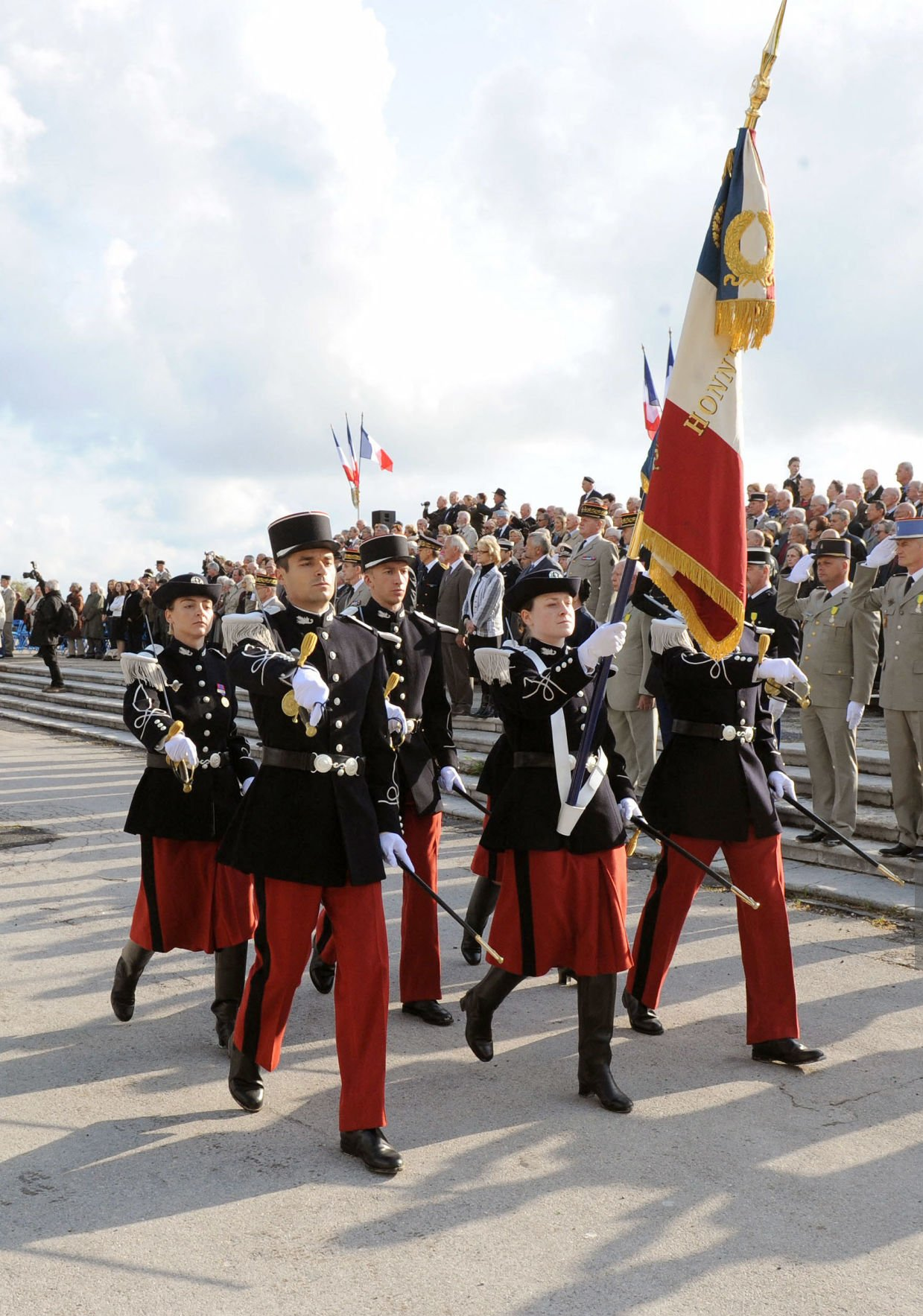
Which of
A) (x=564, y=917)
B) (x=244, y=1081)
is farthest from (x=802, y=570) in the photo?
(x=244, y=1081)

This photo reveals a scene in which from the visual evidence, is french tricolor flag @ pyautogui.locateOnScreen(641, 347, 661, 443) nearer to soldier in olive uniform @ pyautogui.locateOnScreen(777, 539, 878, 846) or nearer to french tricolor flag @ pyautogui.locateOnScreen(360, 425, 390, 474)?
soldier in olive uniform @ pyautogui.locateOnScreen(777, 539, 878, 846)

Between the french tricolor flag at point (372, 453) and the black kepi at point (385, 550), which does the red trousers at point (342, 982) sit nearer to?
the black kepi at point (385, 550)

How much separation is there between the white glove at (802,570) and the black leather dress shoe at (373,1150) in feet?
22.2

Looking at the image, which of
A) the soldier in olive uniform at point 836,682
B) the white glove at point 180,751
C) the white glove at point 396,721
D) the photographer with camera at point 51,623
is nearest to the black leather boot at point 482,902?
the white glove at point 396,721

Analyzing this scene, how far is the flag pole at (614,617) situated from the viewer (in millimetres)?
4398

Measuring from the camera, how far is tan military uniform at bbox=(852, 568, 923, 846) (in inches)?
310

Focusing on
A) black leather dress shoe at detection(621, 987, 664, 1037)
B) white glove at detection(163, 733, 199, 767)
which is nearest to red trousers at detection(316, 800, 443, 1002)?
black leather dress shoe at detection(621, 987, 664, 1037)

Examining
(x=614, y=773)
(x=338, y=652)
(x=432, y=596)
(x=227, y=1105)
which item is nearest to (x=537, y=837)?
(x=614, y=773)

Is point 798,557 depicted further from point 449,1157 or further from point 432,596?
point 449,1157

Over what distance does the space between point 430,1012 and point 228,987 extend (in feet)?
3.05

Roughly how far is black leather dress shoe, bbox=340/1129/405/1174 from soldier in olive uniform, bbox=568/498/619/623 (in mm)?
7532

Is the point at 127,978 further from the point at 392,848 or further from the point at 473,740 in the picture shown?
the point at 473,740

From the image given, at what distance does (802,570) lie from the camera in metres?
9.58

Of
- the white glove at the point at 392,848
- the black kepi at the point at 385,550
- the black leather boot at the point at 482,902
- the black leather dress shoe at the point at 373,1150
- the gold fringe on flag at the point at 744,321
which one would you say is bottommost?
the black leather dress shoe at the point at 373,1150
